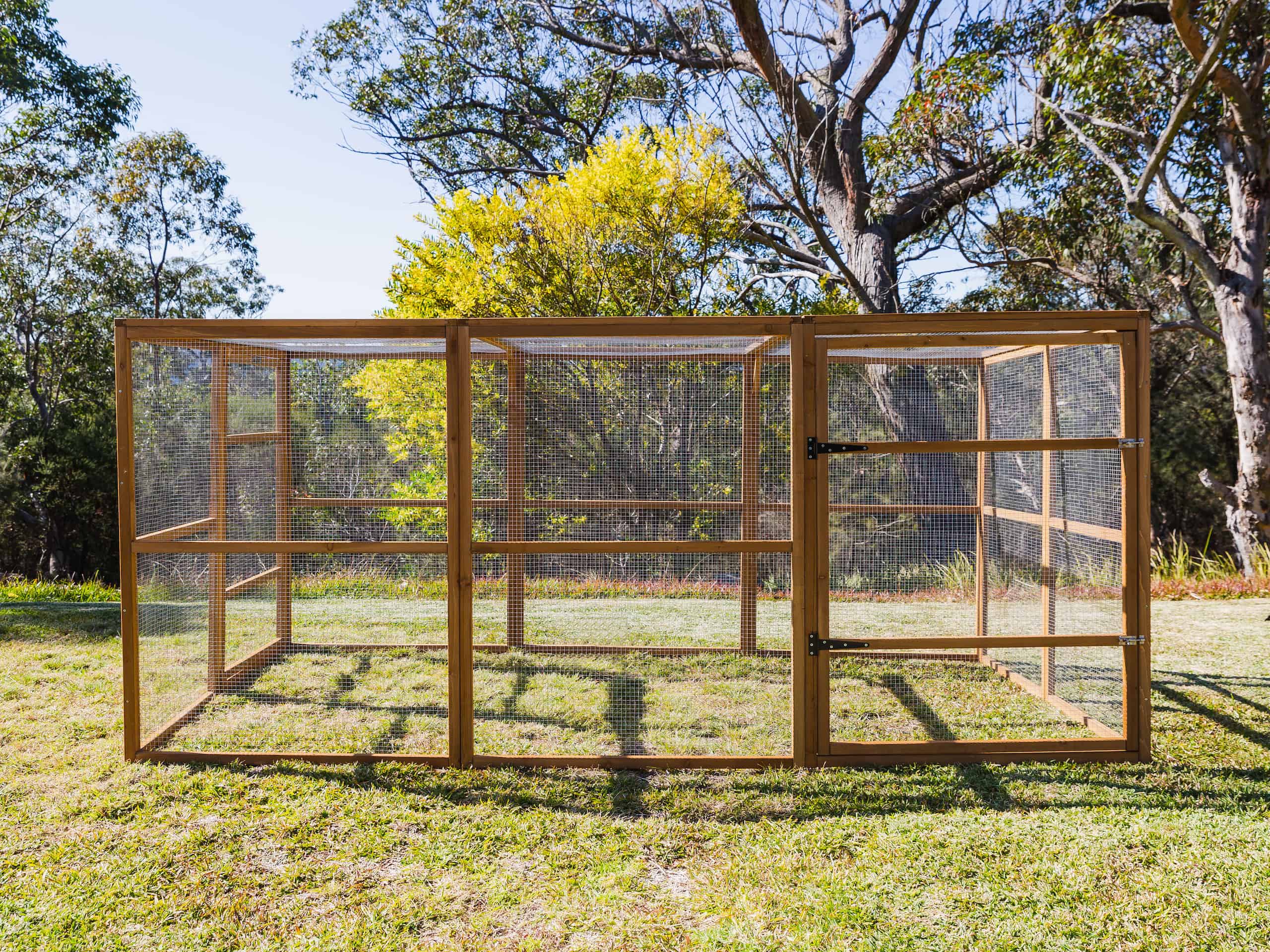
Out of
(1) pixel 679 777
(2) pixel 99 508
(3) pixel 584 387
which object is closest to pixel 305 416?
(3) pixel 584 387

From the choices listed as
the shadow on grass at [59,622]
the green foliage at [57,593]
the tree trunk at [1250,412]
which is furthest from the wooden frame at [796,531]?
the tree trunk at [1250,412]

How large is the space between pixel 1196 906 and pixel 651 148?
8879 millimetres

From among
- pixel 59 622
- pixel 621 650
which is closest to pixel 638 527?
pixel 621 650

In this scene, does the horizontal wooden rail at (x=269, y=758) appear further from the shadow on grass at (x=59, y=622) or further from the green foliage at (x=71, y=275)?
the green foliage at (x=71, y=275)

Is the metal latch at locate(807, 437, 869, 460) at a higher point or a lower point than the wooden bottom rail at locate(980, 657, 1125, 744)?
higher

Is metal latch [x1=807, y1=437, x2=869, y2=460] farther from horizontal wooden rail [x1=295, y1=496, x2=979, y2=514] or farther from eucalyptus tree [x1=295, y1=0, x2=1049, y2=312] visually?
eucalyptus tree [x1=295, y1=0, x2=1049, y2=312]

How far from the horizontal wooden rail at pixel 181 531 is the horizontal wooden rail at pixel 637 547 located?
1556mm

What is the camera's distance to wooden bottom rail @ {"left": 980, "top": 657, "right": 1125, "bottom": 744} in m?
3.93

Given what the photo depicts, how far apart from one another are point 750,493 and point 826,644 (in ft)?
4.46

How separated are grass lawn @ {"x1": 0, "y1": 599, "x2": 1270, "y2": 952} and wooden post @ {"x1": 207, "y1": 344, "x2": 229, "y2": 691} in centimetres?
55

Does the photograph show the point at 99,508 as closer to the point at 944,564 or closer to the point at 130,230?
the point at 130,230

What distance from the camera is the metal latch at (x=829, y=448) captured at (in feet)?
12.0

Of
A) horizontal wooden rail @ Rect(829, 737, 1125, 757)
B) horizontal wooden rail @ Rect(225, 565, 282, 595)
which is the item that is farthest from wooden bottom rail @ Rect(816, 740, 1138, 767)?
horizontal wooden rail @ Rect(225, 565, 282, 595)

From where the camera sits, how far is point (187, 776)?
362cm
